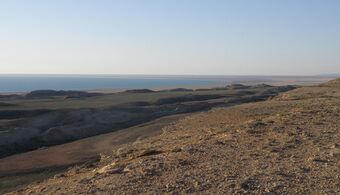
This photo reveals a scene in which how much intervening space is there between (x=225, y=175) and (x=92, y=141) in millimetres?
22576

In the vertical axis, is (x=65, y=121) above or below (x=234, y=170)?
below

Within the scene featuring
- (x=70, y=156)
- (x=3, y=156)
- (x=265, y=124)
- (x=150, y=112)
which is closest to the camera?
(x=265, y=124)

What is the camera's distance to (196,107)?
2221 inches

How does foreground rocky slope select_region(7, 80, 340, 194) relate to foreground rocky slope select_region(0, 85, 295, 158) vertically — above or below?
above

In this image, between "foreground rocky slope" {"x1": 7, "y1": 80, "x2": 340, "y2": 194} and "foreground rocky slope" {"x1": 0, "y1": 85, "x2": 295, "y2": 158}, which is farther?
"foreground rocky slope" {"x1": 0, "y1": 85, "x2": 295, "y2": 158}

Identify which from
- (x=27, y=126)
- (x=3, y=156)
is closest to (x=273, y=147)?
(x=3, y=156)

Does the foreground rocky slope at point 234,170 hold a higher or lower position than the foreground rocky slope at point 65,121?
higher

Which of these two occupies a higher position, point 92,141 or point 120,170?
point 120,170

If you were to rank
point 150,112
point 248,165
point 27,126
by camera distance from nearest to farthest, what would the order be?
point 248,165, point 27,126, point 150,112

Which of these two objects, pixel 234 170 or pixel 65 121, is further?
pixel 65 121

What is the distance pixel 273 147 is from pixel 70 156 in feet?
50.4

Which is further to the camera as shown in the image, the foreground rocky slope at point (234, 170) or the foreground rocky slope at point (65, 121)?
the foreground rocky slope at point (65, 121)

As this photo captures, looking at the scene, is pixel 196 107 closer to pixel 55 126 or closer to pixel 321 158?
pixel 55 126

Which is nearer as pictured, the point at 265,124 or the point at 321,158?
the point at 321,158
